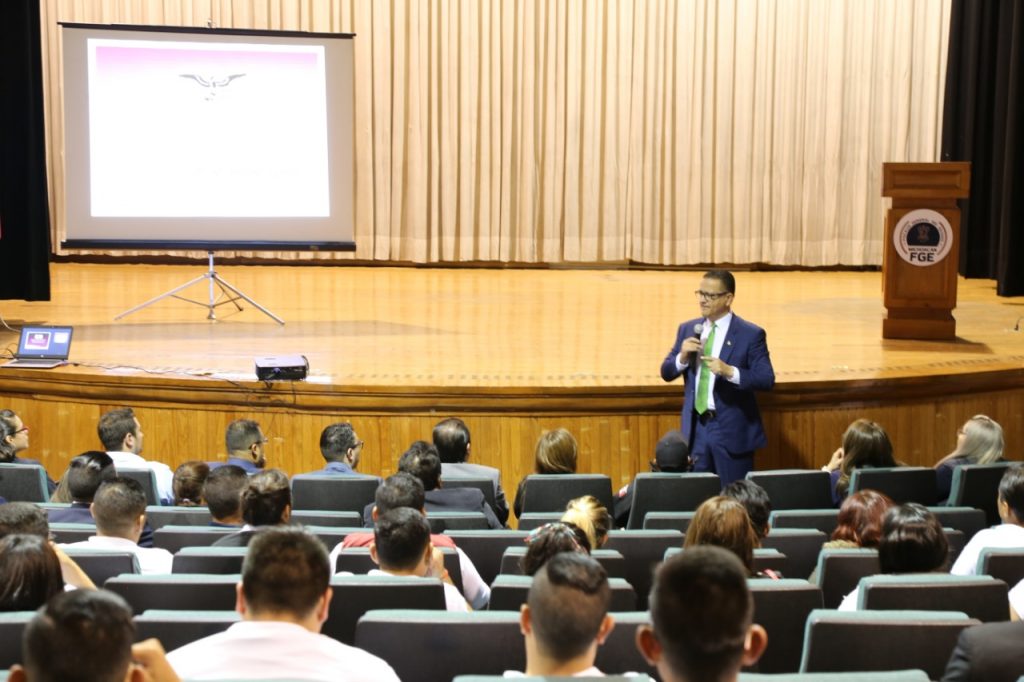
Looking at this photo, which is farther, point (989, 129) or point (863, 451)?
point (989, 129)

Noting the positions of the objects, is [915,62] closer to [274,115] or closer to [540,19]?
[540,19]

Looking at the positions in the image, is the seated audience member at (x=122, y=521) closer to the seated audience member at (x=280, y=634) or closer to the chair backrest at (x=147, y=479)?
the chair backrest at (x=147, y=479)

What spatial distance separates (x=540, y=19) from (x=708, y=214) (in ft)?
8.69

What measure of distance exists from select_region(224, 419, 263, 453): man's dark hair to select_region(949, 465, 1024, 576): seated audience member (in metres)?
2.92

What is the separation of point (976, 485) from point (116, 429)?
3.73 m

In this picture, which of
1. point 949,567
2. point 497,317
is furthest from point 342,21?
point 949,567

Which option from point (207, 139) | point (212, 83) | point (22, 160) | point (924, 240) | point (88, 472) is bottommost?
point (88, 472)

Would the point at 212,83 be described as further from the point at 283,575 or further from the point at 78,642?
the point at 78,642

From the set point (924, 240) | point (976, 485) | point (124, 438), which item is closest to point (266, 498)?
point (124, 438)

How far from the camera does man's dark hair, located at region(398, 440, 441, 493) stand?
16.2 feet

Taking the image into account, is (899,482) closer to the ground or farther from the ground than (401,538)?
closer to the ground

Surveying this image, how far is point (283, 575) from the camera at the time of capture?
2.50m

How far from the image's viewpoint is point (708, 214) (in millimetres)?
13562

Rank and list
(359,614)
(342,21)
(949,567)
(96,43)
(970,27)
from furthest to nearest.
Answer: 1. (342,21)
2. (970,27)
3. (96,43)
4. (949,567)
5. (359,614)
